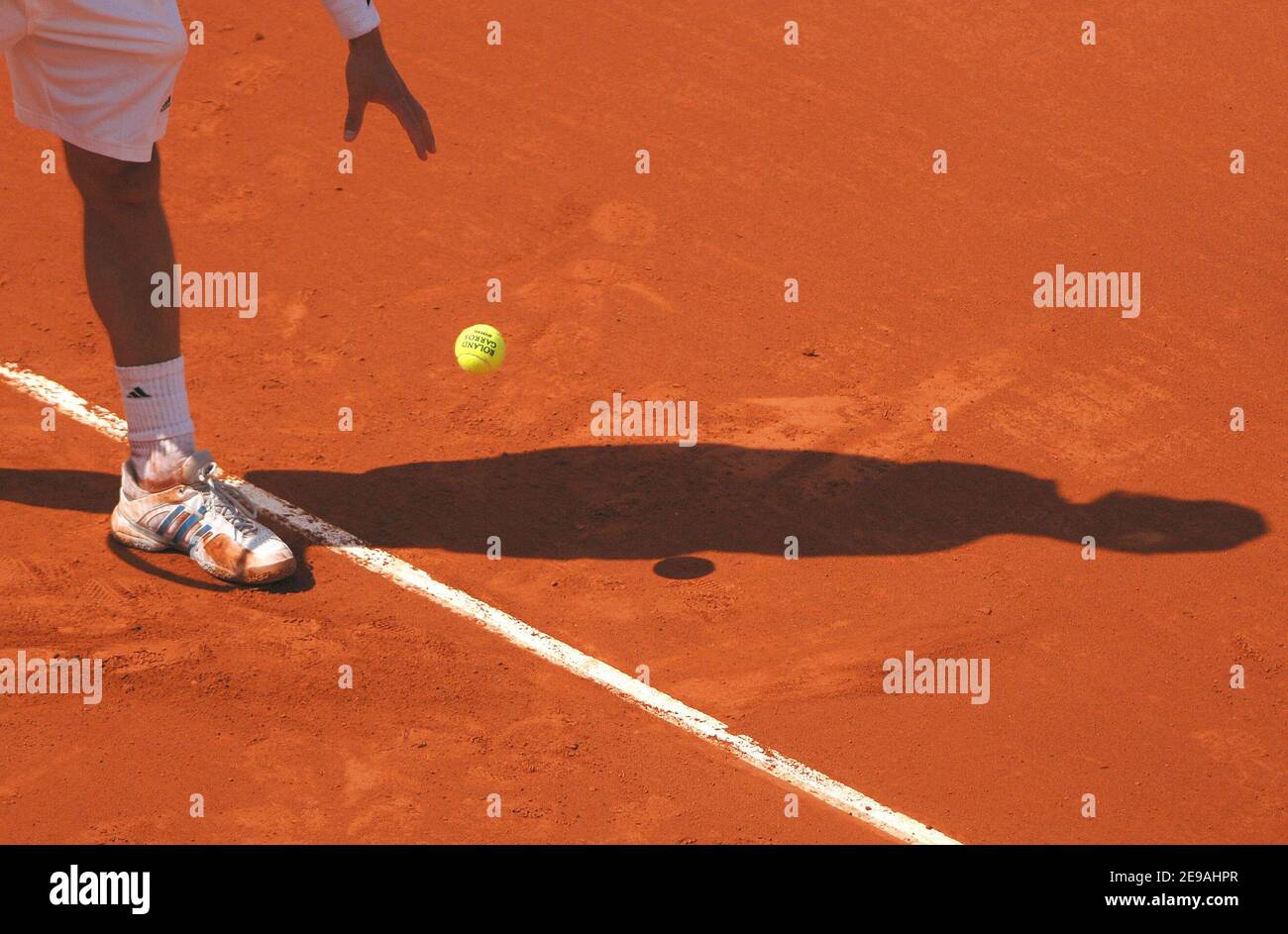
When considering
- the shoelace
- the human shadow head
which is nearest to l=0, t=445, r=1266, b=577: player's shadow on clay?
the human shadow head

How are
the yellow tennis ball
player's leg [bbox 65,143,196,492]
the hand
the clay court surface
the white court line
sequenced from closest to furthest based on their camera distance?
1. the white court line
2. the clay court surface
3. player's leg [bbox 65,143,196,492]
4. the hand
5. the yellow tennis ball

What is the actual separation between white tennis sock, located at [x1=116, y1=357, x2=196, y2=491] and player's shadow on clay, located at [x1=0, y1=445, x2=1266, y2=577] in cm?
49

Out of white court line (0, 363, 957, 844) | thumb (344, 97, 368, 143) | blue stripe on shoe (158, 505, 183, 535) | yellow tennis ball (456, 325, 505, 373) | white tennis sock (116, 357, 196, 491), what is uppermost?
thumb (344, 97, 368, 143)

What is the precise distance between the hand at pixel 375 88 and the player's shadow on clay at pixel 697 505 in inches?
55.8

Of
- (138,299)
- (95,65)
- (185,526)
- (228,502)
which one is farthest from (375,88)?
(185,526)

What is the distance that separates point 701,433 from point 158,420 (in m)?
2.27

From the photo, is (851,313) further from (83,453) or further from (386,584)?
(83,453)

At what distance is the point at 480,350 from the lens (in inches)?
262

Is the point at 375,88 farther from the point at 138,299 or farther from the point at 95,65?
the point at 138,299

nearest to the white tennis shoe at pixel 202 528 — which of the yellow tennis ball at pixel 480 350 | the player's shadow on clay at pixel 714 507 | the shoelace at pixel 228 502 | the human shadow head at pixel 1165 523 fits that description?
the shoelace at pixel 228 502

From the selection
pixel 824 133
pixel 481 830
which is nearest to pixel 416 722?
pixel 481 830

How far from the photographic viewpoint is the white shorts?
16.4ft

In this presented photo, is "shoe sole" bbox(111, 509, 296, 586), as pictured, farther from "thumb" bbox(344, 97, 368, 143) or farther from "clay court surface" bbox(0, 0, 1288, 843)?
"thumb" bbox(344, 97, 368, 143)

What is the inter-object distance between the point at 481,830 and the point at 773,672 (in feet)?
4.11
